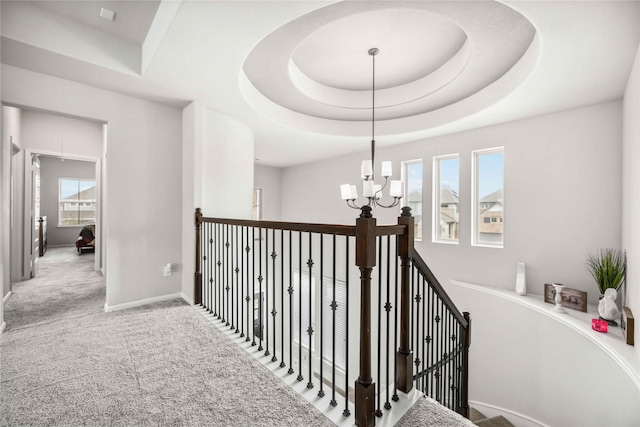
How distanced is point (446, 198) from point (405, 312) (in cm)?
349

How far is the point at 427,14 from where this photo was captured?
2.43 m

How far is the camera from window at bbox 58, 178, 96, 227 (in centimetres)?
844

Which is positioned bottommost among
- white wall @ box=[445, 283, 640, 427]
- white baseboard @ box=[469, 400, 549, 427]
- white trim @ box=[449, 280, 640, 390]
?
white baseboard @ box=[469, 400, 549, 427]

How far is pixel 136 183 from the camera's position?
3.27 meters

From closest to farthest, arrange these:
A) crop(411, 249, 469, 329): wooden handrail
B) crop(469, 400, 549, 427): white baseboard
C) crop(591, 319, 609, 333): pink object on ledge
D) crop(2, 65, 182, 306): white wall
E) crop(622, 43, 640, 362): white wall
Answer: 1. crop(411, 249, 469, 329): wooden handrail
2. crop(622, 43, 640, 362): white wall
3. crop(591, 319, 609, 333): pink object on ledge
4. crop(2, 65, 182, 306): white wall
5. crop(469, 400, 549, 427): white baseboard

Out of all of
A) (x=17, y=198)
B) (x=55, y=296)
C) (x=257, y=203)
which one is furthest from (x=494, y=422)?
(x=17, y=198)

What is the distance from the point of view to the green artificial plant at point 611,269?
2.86m

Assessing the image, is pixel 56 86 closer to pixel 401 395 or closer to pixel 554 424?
pixel 401 395

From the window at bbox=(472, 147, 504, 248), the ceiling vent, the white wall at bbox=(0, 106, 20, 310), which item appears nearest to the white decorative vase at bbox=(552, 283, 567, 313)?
the window at bbox=(472, 147, 504, 248)

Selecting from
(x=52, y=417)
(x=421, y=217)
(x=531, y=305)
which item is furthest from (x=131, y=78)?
(x=531, y=305)

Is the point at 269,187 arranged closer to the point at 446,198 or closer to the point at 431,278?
the point at 446,198

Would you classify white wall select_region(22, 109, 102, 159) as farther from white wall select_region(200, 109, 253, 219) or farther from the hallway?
the hallway

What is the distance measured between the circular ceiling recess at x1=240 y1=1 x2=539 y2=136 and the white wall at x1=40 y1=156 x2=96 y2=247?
8116 millimetres

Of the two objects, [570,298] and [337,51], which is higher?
[337,51]
